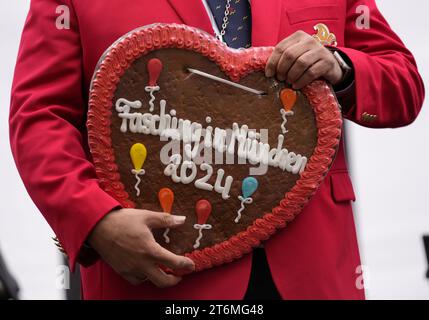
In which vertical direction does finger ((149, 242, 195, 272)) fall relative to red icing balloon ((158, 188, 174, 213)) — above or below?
below

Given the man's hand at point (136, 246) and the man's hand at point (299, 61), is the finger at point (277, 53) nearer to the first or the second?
the man's hand at point (299, 61)

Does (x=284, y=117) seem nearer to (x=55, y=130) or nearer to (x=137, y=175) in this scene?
(x=137, y=175)

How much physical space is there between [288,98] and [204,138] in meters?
0.18

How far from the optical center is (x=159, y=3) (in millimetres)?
1872

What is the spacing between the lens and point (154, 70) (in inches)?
69.7

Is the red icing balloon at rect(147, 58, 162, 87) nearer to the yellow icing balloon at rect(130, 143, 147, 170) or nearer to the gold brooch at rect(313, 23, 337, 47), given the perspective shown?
the yellow icing balloon at rect(130, 143, 147, 170)

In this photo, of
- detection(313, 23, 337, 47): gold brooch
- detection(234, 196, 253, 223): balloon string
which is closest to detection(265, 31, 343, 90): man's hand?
detection(313, 23, 337, 47): gold brooch

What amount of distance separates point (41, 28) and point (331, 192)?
Result: 66 cm

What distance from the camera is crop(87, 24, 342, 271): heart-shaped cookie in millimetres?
1771

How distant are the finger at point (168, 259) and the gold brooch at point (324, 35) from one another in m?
0.53

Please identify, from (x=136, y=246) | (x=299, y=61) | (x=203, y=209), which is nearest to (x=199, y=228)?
(x=203, y=209)

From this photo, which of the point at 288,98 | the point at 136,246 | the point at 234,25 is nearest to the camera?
the point at 136,246

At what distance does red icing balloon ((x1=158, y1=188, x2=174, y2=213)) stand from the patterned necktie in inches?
13.1

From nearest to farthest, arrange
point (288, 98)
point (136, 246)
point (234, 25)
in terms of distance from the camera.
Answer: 1. point (136, 246)
2. point (288, 98)
3. point (234, 25)
